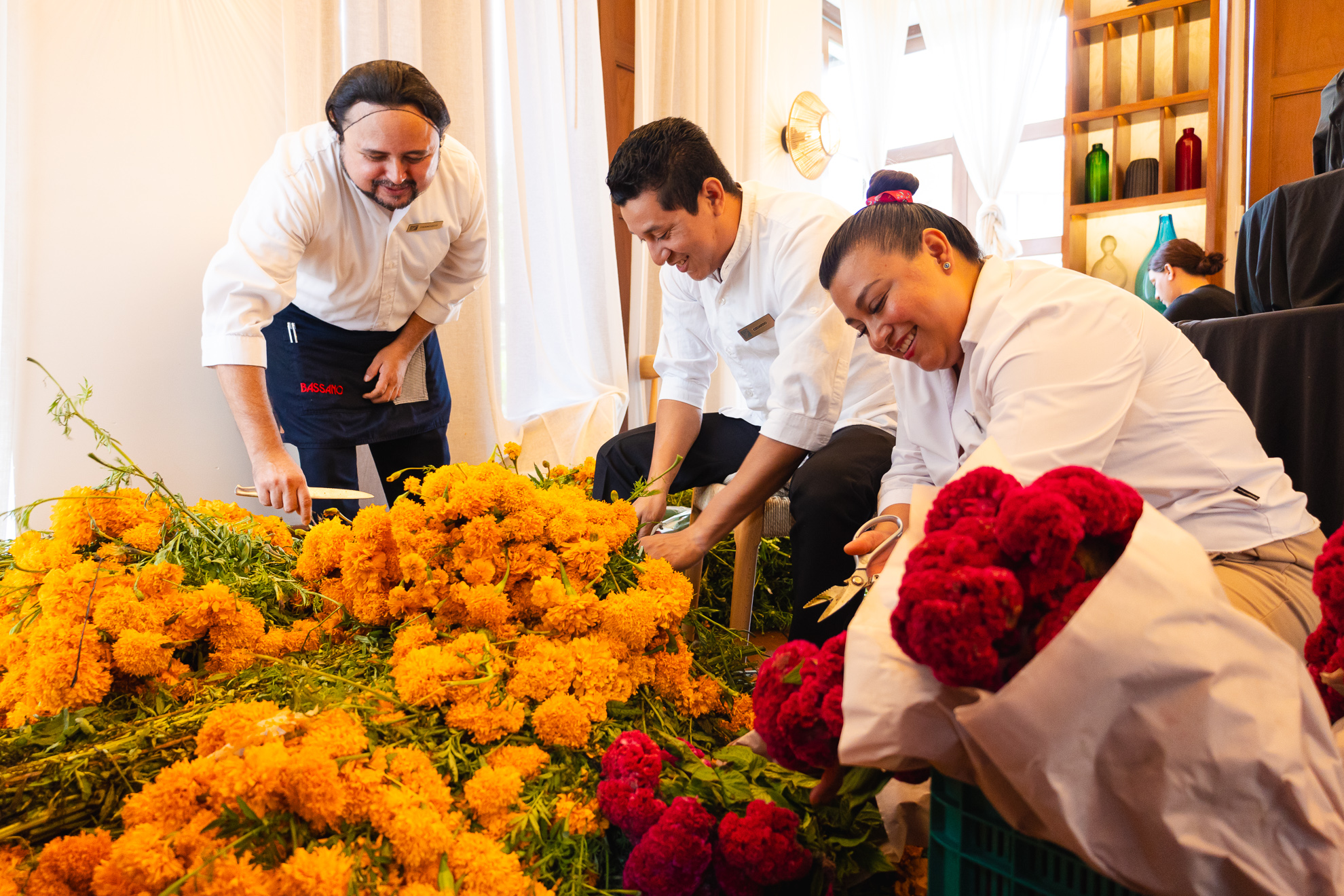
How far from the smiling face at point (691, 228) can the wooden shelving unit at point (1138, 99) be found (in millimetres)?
3477

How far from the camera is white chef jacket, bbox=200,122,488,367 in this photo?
71.1 inches

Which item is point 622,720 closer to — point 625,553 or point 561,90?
point 625,553

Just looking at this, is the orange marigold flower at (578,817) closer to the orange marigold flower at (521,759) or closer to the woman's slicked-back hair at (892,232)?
the orange marigold flower at (521,759)

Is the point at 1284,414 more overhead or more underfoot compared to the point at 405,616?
more overhead

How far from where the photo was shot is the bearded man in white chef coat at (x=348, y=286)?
1.78 m

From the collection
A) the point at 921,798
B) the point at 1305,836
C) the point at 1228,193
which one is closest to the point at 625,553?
the point at 921,798

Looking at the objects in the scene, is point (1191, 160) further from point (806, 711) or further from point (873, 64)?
point (806, 711)

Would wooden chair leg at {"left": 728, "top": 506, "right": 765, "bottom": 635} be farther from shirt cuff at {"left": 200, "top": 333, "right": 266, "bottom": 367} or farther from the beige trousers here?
shirt cuff at {"left": 200, "top": 333, "right": 266, "bottom": 367}

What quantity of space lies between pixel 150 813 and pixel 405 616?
377 millimetres

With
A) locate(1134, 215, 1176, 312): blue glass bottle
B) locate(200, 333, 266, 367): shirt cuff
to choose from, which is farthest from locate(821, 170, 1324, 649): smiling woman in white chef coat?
locate(1134, 215, 1176, 312): blue glass bottle

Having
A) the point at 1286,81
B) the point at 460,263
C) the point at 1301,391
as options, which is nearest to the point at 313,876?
the point at 1301,391

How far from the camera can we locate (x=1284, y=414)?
1.59 m

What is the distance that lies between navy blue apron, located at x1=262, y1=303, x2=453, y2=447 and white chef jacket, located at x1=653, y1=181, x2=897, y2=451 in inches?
29.5

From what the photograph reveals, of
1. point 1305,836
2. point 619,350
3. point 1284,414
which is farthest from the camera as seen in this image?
point 619,350
